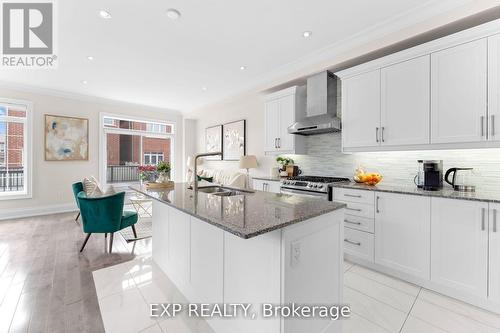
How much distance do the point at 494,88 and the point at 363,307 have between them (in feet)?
7.67

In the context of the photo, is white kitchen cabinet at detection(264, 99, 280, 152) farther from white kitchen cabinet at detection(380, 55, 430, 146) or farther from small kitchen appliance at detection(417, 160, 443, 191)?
small kitchen appliance at detection(417, 160, 443, 191)

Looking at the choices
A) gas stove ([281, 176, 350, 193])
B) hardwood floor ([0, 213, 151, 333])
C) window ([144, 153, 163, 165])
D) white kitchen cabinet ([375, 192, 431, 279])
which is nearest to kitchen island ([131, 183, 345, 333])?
hardwood floor ([0, 213, 151, 333])

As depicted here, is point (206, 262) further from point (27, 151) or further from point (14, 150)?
point (14, 150)

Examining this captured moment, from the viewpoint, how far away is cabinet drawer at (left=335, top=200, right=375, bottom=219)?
2.54 meters

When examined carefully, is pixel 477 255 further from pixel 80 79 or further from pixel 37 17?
pixel 80 79

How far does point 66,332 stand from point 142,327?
1.76ft

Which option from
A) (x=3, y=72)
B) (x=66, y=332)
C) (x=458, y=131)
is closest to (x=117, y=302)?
(x=66, y=332)

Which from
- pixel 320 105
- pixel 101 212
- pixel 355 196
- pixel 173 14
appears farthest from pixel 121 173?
pixel 355 196

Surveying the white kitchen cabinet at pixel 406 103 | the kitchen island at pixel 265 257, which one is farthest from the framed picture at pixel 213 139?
the kitchen island at pixel 265 257

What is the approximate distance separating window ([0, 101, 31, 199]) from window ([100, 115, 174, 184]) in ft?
4.71

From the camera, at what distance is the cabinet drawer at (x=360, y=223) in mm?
2547

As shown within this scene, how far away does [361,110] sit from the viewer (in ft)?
9.62

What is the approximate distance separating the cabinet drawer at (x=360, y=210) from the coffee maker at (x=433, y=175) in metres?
0.60

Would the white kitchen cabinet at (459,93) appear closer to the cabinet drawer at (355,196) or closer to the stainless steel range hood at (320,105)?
the cabinet drawer at (355,196)
